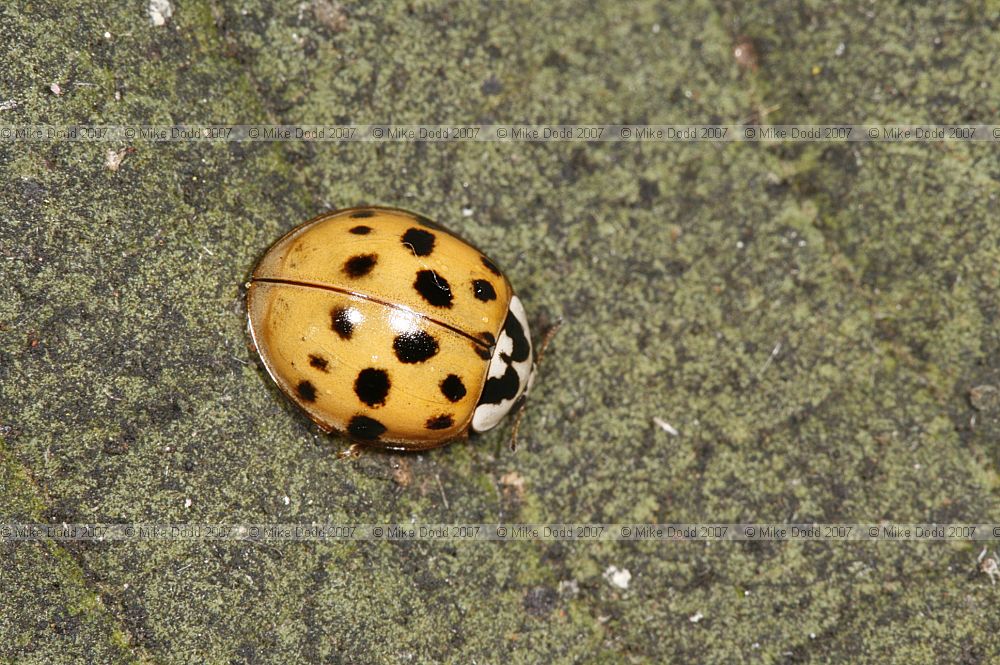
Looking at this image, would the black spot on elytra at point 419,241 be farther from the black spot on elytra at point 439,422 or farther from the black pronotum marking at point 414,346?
the black spot on elytra at point 439,422

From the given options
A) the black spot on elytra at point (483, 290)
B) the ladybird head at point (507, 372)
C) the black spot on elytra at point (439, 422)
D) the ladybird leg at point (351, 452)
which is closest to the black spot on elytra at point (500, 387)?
the ladybird head at point (507, 372)

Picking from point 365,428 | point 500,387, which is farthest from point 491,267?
point 365,428

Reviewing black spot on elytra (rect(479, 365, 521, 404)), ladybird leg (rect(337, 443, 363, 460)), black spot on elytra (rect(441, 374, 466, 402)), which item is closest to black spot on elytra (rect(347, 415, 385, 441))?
ladybird leg (rect(337, 443, 363, 460))

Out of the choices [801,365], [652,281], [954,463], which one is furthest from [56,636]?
[954,463]

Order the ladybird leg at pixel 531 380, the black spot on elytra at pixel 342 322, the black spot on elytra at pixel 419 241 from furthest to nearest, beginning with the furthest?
the ladybird leg at pixel 531 380 → the black spot on elytra at pixel 419 241 → the black spot on elytra at pixel 342 322

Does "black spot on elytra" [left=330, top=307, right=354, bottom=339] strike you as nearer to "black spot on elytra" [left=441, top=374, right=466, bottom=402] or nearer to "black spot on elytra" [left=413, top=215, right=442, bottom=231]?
"black spot on elytra" [left=441, top=374, right=466, bottom=402]

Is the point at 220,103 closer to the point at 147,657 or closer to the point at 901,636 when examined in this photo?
the point at 147,657
